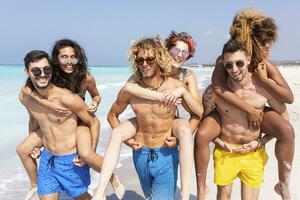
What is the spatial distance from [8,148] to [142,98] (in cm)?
562

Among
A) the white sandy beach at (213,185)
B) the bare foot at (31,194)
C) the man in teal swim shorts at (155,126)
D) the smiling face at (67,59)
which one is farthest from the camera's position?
the white sandy beach at (213,185)

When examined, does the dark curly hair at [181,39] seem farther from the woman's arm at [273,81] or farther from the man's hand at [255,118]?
the man's hand at [255,118]

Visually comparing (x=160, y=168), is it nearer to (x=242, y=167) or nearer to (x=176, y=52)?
(x=242, y=167)

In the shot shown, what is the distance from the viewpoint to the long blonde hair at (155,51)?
372 cm

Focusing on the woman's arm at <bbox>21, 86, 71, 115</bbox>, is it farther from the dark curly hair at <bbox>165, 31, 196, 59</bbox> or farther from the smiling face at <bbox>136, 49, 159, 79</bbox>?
the dark curly hair at <bbox>165, 31, 196, 59</bbox>

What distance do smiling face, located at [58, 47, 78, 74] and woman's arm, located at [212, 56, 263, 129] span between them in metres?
1.51

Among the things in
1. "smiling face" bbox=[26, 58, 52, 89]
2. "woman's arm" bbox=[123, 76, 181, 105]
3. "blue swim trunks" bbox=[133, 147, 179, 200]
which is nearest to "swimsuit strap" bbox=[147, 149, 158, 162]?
"blue swim trunks" bbox=[133, 147, 179, 200]

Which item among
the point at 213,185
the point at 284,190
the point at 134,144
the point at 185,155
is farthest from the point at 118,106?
the point at 213,185

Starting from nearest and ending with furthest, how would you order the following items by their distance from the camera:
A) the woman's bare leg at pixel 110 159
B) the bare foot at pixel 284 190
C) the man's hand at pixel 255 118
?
the woman's bare leg at pixel 110 159 → the man's hand at pixel 255 118 → the bare foot at pixel 284 190

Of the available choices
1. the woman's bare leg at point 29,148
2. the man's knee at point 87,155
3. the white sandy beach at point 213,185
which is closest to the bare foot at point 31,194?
the woman's bare leg at point 29,148

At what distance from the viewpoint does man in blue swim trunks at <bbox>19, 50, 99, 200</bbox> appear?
3.97 m

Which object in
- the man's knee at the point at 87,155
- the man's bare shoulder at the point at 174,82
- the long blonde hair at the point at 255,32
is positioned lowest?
the man's knee at the point at 87,155

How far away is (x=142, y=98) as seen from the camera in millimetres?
3855

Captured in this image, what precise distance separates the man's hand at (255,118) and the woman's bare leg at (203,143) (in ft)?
1.14
